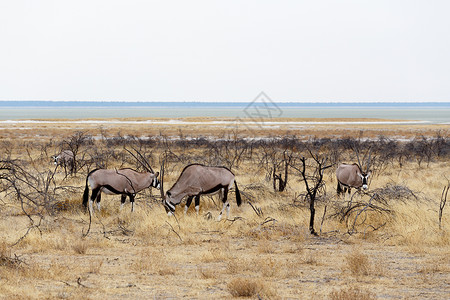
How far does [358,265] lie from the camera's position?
7.55m

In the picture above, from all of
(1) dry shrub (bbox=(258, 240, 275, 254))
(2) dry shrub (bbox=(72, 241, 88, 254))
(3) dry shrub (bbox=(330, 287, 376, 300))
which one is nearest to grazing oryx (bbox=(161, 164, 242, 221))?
(1) dry shrub (bbox=(258, 240, 275, 254))

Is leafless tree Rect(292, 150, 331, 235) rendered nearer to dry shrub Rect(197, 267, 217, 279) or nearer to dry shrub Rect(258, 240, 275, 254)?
dry shrub Rect(258, 240, 275, 254)

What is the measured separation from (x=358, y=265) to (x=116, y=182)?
6070mm

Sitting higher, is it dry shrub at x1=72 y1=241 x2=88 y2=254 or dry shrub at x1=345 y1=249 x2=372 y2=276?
dry shrub at x1=345 y1=249 x2=372 y2=276

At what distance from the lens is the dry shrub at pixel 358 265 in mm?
7438

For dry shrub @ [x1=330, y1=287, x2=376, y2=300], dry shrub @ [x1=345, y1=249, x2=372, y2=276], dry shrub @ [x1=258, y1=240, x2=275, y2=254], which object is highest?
dry shrub @ [x1=330, y1=287, x2=376, y2=300]

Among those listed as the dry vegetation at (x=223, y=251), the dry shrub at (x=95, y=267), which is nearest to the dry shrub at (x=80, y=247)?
the dry vegetation at (x=223, y=251)

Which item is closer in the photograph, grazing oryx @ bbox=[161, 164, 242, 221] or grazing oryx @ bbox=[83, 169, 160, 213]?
grazing oryx @ bbox=[161, 164, 242, 221]

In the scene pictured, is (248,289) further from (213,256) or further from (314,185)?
(314,185)

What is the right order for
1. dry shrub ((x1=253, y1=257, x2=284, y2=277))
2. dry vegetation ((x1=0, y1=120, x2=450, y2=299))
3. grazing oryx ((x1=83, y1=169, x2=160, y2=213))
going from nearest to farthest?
dry vegetation ((x1=0, y1=120, x2=450, y2=299))
dry shrub ((x1=253, y1=257, x2=284, y2=277))
grazing oryx ((x1=83, y1=169, x2=160, y2=213))

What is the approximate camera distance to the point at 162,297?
21.1 ft

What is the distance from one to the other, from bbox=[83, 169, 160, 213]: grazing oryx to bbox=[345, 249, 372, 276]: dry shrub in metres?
5.60

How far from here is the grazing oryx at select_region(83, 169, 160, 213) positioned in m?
11.5

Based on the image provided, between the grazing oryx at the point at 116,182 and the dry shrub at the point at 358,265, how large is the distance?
560 centimetres
